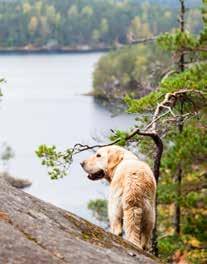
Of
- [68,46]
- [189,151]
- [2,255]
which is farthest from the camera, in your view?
[68,46]

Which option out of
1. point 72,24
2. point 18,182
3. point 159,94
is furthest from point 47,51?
point 159,94

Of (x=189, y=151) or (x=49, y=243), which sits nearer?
(x=49, y=243)

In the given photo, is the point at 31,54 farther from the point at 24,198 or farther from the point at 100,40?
the point at 24,198

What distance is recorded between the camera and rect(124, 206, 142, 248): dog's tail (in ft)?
21.6

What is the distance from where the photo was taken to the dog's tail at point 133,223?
6590 mm

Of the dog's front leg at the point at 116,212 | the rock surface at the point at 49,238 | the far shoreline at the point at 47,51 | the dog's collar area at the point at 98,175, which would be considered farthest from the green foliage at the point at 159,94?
the far shoreline at the point at 47,51

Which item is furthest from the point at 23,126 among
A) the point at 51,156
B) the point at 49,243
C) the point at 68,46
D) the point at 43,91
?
the point at 68,46

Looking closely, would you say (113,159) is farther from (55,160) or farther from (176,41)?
(176,41)

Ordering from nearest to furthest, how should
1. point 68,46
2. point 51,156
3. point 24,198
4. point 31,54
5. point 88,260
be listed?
1. point 88,260
2. point 24,198
3. point 51,156
4. point 31,54
5. point 68,46

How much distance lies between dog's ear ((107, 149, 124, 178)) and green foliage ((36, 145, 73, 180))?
1040mm

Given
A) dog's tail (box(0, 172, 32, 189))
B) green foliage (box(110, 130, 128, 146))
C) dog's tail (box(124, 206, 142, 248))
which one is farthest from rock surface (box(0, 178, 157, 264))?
dog's tail (box(0, 172, 32, 189))

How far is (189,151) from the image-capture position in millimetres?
16469

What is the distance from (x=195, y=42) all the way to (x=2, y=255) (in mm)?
13127

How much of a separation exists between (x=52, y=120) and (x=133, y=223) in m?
64.8
